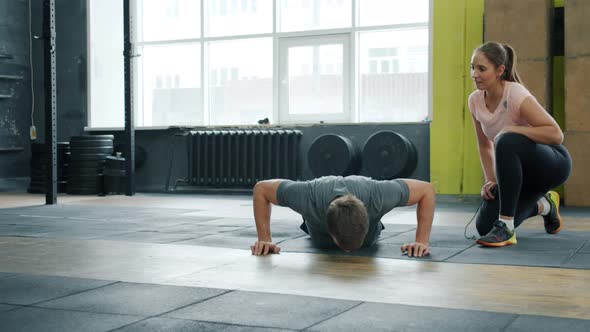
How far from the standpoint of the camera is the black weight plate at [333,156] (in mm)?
6973

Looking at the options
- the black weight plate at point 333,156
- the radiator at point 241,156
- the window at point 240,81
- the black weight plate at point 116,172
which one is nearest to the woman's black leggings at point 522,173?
the black weight plate at point 333,156

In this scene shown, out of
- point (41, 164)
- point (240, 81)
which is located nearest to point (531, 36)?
point (240, 81)

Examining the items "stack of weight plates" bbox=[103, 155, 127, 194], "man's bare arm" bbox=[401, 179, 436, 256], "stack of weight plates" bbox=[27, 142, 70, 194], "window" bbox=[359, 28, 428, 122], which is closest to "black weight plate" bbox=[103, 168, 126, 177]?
"stack of weight plates" bbox=[103, 155, 127, 194]

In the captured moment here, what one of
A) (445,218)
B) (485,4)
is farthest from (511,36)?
(445,218)

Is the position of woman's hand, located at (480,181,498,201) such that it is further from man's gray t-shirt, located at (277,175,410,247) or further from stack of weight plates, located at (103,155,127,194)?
stack of weight plates, located at (103,155,127,194)

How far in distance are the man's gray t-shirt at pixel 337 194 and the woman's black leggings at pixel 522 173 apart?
59cm

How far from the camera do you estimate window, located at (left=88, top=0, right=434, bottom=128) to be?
7.35 m

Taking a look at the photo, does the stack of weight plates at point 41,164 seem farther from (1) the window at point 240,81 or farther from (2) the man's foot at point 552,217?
(2) the man's foot at point 552,217

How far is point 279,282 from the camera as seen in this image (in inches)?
99.3

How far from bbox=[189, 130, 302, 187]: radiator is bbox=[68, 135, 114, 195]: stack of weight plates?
973 mm

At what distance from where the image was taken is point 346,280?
256 centimetres

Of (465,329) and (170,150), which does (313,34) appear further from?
(465,329)

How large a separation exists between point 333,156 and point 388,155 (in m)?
0.55

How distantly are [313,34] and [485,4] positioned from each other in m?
2.09
